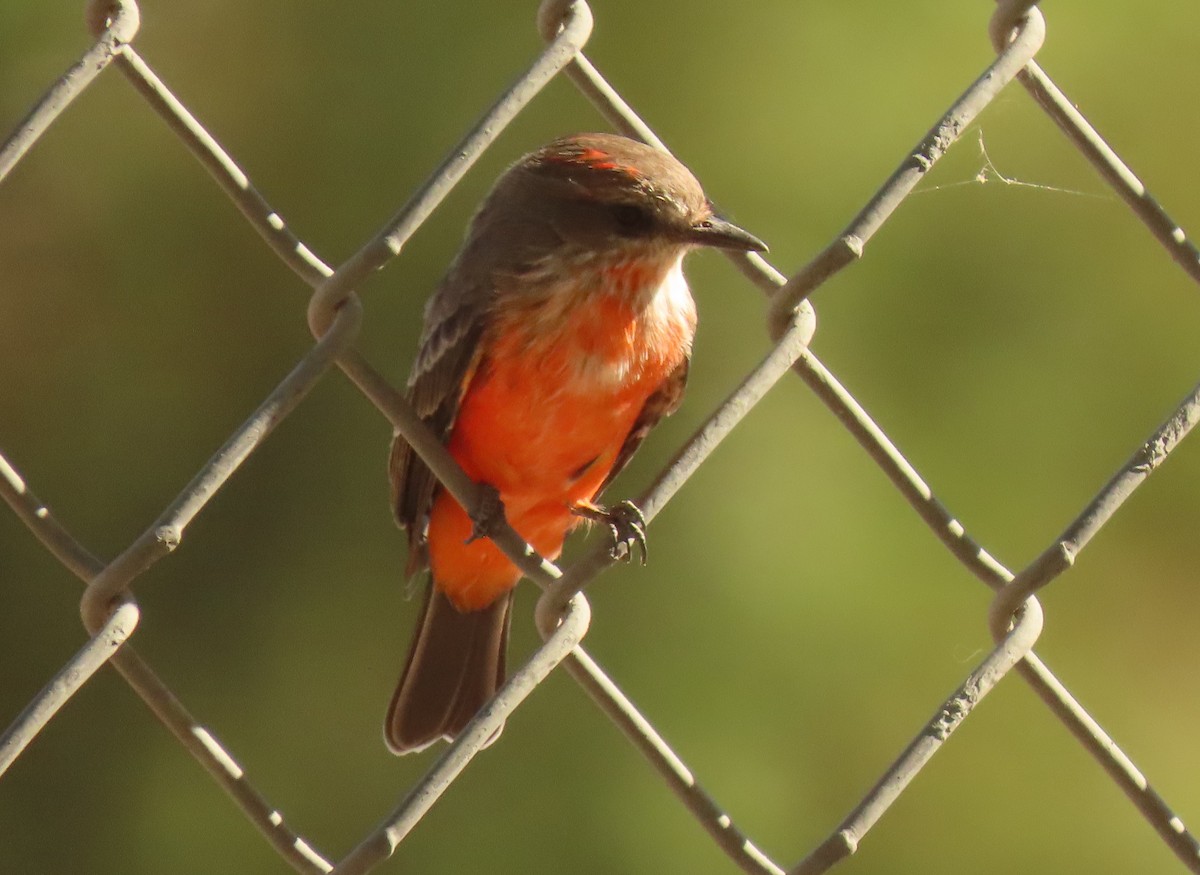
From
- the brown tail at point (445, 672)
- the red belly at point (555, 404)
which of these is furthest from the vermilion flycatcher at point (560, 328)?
the brown tail at point (445, 672)

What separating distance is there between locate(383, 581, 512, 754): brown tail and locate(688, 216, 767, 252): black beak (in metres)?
1.21

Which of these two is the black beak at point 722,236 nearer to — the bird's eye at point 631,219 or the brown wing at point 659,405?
the bird's eye at point 631,219

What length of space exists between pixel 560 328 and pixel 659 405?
320mm

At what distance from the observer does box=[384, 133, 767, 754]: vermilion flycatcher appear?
3129 millimetres

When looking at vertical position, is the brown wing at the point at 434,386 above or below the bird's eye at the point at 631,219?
below

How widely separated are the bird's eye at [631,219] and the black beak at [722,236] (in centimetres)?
13

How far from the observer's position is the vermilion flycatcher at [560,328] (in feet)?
10.3

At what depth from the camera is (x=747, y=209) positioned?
5.39 metres

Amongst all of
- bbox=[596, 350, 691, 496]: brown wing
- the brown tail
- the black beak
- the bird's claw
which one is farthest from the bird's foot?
the brown tail

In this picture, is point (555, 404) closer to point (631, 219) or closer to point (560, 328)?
point (560, 328)

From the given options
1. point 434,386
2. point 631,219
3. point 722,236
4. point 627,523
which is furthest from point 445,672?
point 722,236

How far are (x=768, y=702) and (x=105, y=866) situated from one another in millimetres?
2257

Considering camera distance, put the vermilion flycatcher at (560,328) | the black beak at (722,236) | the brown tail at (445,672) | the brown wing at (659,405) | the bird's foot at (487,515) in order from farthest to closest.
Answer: the brown tail at (445,672), the brown wing at (659,405), the vermilion flycatcher at (560,328), the black beak at (722,236), the bird's foot at (487,515)

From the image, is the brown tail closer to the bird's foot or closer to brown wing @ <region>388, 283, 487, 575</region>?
brown wing @ <region>388, 283, 487, 575</region>
